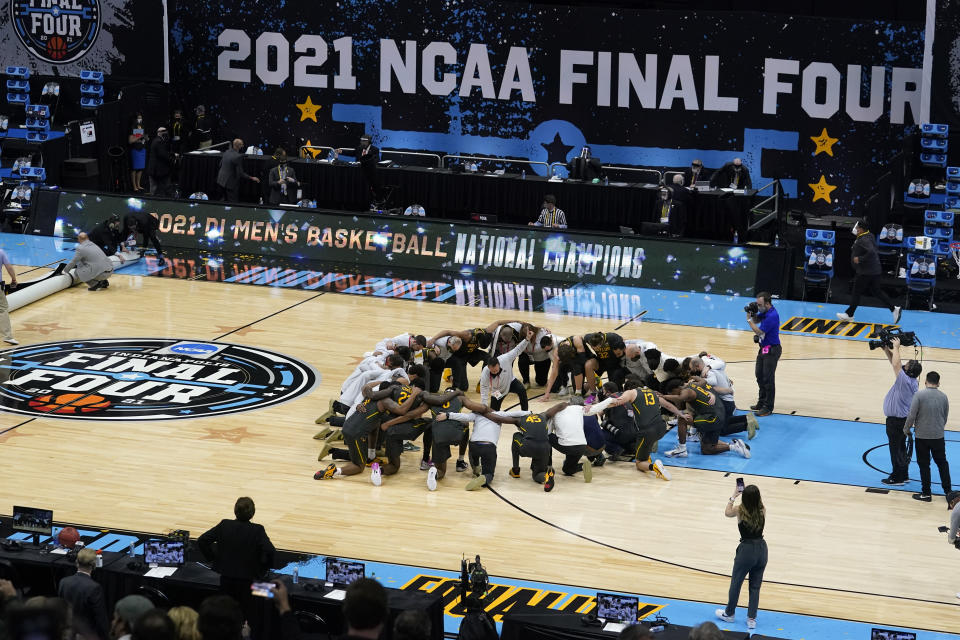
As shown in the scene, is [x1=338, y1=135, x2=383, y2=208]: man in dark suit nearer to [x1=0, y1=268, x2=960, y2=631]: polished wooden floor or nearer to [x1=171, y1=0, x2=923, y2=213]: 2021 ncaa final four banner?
[x1=171, y1=0, x2=923, y2=213]: 2021 ncaa final four banner

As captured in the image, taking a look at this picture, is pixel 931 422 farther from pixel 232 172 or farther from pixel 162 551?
pixel 232 172

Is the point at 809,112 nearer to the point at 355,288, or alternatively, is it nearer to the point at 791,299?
the point at 791,299

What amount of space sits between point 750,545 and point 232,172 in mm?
21579

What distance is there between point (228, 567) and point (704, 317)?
1474 cm

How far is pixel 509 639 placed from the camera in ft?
39.1

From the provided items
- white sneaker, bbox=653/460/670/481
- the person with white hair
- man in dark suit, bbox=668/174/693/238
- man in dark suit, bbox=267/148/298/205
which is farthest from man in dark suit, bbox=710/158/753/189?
white sneaker, bbox=653/460/670/481

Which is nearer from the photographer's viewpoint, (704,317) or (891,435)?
(891,435)

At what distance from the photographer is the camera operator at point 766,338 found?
19.7 metres

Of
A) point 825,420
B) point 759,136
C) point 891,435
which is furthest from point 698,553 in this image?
point 759,136

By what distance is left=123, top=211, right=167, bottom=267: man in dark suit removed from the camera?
2870 centimetres

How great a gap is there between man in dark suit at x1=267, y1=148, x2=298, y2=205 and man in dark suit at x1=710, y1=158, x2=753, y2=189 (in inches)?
→ 371

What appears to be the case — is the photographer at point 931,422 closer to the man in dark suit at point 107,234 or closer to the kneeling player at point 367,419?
the kneeling player at point 367,419

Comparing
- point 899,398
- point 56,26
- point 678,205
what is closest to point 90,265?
point 678,205

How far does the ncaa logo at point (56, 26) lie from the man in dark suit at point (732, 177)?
16316 millimetres
